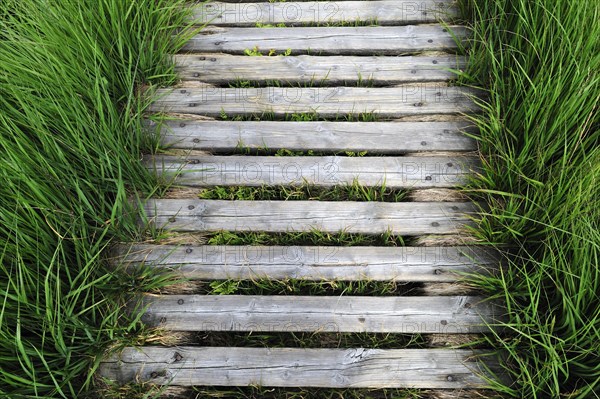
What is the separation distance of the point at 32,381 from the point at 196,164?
1163 mm

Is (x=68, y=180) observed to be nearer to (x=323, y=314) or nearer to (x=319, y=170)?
(x=319, y=170)

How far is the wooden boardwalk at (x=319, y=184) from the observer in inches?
86.5

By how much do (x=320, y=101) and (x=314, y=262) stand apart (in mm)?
893

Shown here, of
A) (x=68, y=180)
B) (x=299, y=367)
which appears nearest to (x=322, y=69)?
(x=68, y=180)

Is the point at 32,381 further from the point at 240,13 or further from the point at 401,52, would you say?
the point at 401,52

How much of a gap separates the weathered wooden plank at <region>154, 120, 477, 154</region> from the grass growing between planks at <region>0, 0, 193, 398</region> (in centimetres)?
26

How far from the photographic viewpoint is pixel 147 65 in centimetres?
272

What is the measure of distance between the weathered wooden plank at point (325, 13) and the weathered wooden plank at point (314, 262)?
1413 millimetres

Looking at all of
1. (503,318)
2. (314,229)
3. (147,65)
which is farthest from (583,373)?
(147,65)

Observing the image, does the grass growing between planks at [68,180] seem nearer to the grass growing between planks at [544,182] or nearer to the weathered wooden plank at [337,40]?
the weathered wooden plank at [337,40]

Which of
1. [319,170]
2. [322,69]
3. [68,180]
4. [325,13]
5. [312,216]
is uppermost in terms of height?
[325,13]

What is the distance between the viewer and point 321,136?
2.67 metres

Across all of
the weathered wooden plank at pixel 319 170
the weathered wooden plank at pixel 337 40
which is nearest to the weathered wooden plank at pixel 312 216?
the weathered wooden plank at pixel 319 170

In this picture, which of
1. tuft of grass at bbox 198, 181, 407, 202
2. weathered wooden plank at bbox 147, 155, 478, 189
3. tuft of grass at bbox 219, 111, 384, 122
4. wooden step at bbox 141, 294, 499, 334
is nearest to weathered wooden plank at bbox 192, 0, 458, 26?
tuft of grass at bbox 219, 111, 384, 122
